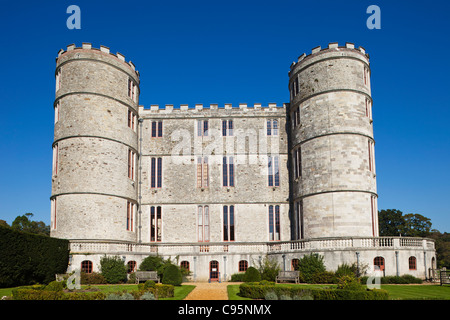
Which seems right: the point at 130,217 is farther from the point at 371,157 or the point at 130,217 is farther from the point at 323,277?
the point at 371,157

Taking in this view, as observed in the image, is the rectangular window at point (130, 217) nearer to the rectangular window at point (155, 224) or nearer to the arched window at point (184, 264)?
the rectangular window at point (155, 224)

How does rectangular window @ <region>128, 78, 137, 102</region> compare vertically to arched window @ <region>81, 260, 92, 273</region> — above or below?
above

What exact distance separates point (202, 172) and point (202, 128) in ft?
12.6

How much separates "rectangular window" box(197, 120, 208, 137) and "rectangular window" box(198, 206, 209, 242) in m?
6.21

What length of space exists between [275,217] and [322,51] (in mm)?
13483

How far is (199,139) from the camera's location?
38500 millimetres

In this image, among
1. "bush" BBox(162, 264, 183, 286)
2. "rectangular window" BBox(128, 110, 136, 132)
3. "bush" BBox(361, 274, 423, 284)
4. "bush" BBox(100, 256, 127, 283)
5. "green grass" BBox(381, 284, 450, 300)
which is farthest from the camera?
"rectangular window" BBox(128, 110, 136, 132)

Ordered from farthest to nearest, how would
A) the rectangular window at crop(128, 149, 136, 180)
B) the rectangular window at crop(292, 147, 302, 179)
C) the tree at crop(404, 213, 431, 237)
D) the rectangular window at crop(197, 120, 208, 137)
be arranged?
the tree at crop(404, 213, 431, 237) → the rectangular window at crop(197, 120, 208, 137) → the rectangular window at crop(128, 149, 136, 180) → the rectangular window at crop(292, 147, 302, 179)

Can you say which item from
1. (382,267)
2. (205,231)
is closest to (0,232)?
(205,231)

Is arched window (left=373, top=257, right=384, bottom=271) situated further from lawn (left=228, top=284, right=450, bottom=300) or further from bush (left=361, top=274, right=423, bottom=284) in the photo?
lawn (left=228, top=284, right=450, bottom=300)

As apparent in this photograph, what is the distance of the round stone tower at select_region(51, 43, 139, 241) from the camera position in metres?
31.2

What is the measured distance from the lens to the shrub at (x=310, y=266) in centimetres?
2803

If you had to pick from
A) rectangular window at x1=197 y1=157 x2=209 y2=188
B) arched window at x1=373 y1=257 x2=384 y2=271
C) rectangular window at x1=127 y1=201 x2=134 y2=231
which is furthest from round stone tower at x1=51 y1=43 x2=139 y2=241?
arched window at x1=373 y1=257 x2=384 y2=271

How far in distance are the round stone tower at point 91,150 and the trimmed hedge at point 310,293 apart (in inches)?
578
